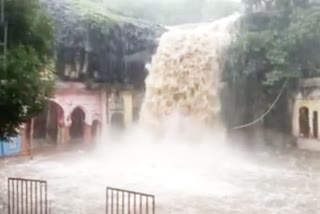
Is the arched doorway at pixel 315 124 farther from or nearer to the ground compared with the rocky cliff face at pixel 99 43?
nearer to the ground

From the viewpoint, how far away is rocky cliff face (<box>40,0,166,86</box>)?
1975 centimetres

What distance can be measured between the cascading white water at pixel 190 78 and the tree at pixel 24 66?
10834 mm

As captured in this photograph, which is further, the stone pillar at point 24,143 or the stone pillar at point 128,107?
the stone pillar at point 128,107

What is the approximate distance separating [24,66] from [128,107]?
1507cm

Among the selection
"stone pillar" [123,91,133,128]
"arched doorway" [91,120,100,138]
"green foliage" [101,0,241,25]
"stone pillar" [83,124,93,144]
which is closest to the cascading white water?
"stone pillar" [123,91,133,128]

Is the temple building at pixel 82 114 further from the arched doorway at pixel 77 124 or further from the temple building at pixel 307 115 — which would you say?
the temple building at pixel 307 115

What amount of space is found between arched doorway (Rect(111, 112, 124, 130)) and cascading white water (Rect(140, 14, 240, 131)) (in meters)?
2.53

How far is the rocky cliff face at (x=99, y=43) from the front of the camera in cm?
1975

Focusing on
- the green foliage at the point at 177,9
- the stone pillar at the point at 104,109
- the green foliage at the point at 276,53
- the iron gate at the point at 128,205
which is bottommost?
the iron gate at the point at 128,205

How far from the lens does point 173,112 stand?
1942 centimetres

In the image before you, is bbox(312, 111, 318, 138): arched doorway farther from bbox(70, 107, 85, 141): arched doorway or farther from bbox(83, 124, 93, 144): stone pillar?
bbox(70, 107, 85, 141): arched doorway

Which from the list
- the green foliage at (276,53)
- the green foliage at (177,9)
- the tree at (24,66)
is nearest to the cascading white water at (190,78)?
the green foliage at (276,53)

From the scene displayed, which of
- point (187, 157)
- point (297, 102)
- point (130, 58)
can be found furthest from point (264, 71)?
point (130, 58)

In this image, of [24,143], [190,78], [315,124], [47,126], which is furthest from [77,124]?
[315,124]
